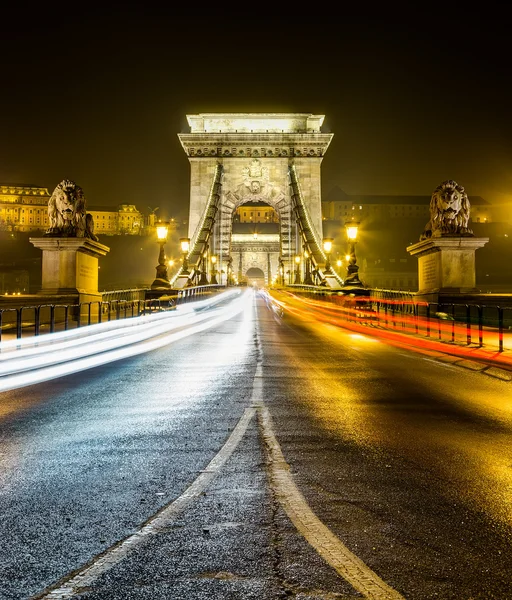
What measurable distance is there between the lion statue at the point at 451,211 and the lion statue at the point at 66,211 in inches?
498

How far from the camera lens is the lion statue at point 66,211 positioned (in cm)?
2070

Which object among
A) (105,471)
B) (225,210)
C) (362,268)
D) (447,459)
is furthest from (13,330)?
(362,268)

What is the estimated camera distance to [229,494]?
383 cm

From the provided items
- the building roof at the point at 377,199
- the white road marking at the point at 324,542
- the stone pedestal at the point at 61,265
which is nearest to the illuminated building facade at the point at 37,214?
the building roof at the point at 377,199

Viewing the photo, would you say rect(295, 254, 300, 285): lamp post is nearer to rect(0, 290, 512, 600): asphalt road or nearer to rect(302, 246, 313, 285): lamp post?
rect(302, 246, 313, 285): lamp post

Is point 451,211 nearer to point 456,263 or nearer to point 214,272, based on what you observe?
point 456,263

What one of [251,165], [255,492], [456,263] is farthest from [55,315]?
[251,165]

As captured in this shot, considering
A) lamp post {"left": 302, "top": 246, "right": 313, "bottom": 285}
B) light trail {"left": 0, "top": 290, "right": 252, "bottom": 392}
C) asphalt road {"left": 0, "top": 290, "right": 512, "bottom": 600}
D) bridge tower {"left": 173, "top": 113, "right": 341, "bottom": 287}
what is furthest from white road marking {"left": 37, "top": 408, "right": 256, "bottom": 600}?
bridge tower {"left": 173, "top": 113, "right": 341, "bottom": 287}

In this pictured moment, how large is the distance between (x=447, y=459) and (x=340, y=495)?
1.37 metres

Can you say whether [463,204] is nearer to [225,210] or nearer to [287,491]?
[287,491]

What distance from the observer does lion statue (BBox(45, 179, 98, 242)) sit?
2070 centimetres

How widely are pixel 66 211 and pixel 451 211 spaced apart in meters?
13.7

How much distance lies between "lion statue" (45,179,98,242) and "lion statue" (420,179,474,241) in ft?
41.5

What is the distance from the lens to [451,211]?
20844mm
